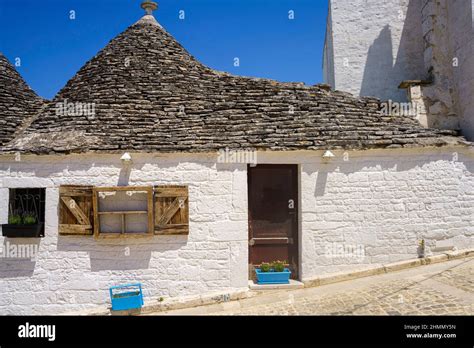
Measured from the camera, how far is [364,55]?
10969mm

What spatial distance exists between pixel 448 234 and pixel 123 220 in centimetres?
686

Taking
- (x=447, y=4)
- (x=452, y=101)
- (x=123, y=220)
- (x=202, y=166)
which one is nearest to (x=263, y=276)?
(x=202, y=166)

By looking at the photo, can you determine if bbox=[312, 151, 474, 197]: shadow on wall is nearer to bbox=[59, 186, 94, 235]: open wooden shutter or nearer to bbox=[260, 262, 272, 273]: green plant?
bbox=[260, 262, 272, 273]: green plant

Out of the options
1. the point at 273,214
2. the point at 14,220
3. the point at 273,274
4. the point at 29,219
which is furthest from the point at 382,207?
the point at 14,220

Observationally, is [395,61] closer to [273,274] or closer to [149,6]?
[149,6]

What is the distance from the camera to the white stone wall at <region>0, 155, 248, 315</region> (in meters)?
6.25

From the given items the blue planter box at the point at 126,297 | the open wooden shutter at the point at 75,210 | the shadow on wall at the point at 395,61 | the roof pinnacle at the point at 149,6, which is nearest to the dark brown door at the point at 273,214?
the blue planter box at the point at 126,297

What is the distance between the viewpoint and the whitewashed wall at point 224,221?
6.29 m

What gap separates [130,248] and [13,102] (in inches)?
205

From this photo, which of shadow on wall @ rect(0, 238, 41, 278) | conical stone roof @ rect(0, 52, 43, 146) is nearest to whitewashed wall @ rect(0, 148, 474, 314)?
shadow on wall @ rect(0, 238, 41, 278)

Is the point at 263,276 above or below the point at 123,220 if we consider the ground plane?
below

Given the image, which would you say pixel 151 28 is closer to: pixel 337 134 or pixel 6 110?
pixel 6 110

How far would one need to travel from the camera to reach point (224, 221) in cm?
653

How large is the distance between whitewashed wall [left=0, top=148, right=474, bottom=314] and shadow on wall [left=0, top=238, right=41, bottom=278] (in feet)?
0.06
